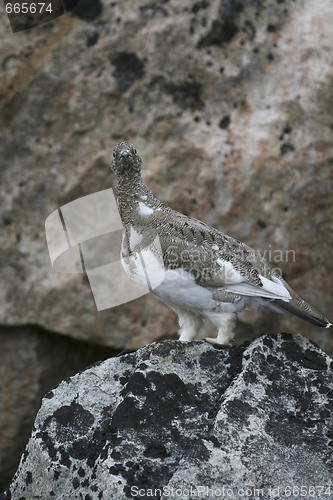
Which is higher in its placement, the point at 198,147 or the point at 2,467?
the point at 198,147

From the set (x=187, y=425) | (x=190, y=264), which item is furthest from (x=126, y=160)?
(x=187, y=425)

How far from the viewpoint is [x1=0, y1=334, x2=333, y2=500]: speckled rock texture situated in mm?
3051

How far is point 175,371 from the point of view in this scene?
369cm

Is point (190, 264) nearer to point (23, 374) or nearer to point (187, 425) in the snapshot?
point (187, 425)

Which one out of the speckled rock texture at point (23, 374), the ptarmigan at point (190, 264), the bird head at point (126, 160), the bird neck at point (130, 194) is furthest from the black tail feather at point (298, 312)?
the speckled rock texture at point (23, 374)

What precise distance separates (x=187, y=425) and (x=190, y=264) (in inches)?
53.1

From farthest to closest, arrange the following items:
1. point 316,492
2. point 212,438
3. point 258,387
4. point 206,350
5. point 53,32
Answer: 1. point 53,32
2. point 206,350
3. point 258,387
4. point 212,438
5. point 316,492

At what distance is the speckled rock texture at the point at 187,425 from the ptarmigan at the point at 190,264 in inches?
17.8

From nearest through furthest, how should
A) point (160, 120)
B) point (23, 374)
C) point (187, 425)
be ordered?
point (187, 425) < point (160, 120) < point (23, 374)

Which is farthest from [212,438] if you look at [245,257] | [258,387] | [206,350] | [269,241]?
[269,241]

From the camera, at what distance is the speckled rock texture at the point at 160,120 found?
5996 mm

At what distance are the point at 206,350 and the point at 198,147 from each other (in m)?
2.91

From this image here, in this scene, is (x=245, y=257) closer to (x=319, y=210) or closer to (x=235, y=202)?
(x=235, y=202)

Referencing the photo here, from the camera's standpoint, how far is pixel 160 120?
6043 millimetres
